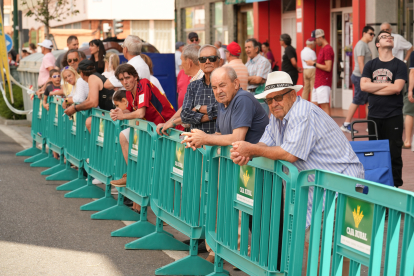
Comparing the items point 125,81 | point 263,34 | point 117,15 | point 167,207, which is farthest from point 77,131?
point 117,15

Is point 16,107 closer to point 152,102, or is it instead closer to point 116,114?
point 116,114

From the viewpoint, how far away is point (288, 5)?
804 inches

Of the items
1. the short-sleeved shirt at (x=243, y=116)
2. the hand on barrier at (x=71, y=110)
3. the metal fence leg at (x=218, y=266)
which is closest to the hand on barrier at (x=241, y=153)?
the short-sleeved shirt at (x=243, y=116)

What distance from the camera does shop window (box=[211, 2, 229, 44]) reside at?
2403cm

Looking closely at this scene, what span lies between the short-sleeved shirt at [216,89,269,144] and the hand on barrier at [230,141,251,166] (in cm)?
75

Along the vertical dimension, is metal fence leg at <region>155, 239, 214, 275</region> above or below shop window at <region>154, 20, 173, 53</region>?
below

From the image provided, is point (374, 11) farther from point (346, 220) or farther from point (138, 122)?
point (346, 220)

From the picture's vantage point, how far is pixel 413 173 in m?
9.12

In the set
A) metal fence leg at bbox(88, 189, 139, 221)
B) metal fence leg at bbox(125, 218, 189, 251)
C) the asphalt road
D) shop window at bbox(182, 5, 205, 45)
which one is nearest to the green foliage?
shop window at bbox(182, 5, 205, 45)

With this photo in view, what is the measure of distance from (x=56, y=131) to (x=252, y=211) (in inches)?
278

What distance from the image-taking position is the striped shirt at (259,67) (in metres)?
11.6

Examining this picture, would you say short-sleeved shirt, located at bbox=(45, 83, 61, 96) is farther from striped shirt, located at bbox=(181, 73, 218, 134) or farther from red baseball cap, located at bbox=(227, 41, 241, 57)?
striped shirt, located at bbox=(181, 73, 218, 134)

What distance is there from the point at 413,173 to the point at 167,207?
4393 millimetres

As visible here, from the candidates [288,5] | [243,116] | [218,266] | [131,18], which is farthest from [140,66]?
[131,18]
